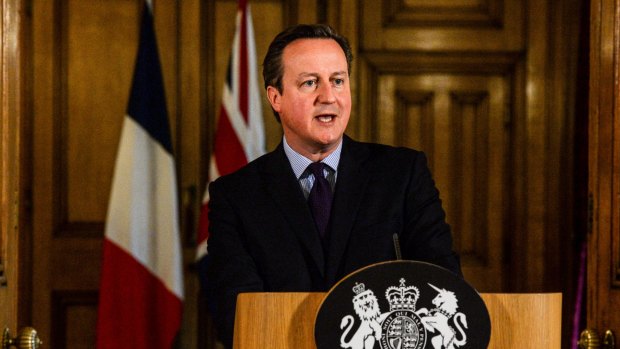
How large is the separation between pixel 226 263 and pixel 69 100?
242cm

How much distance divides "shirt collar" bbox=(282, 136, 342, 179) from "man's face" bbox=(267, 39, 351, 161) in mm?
43

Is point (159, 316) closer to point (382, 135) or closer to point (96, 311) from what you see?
point (96, 311)

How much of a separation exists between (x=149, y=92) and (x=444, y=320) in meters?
2.67

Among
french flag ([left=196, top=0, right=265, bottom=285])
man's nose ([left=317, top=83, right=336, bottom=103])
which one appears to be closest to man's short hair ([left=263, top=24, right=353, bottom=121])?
man's nose ([left=317, top=83, right=336, bottom=103])

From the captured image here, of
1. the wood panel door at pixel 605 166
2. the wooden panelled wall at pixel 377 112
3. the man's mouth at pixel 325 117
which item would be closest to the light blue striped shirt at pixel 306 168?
the man's mouth at pixel 325 117

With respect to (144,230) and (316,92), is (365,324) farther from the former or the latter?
(144,230)

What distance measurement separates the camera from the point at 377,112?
4.05 m

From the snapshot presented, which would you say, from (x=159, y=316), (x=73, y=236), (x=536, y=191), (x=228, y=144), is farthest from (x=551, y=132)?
(x=73, y=236)

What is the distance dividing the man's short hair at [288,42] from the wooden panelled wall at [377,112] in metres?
2.06

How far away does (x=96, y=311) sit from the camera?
3.97 meters

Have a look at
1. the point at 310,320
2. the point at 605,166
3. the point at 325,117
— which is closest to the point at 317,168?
the point at 325,117

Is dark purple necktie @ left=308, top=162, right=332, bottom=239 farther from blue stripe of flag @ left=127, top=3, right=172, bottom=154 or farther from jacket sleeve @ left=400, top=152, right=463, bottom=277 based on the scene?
blue stripe of flag @ left=127, top=3, right=172, bottom=154

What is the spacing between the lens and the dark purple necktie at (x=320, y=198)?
184cm

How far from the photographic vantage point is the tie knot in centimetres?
190
